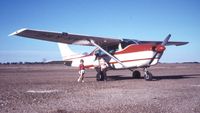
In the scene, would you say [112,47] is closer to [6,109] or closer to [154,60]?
[154,60]

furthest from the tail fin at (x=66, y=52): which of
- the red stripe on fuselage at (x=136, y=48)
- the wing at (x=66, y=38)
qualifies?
the red stripe on fuselage at (x=136, y=48)

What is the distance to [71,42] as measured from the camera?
19.0 metres

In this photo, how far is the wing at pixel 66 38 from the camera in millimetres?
16050

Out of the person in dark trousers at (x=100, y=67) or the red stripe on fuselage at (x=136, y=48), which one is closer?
the red stripe on fuselage at (x=136, y=48)

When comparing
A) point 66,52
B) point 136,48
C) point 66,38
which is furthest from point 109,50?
point 66,52

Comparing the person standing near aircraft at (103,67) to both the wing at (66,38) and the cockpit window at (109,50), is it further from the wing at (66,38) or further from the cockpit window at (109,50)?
the wing at (66,38)

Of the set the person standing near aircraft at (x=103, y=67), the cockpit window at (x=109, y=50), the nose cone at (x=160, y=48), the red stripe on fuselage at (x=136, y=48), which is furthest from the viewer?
the cockpit window at (x=109, y=50)

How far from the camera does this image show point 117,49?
18.0 meters

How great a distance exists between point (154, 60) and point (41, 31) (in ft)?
22.4

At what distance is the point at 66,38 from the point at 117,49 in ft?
11.4

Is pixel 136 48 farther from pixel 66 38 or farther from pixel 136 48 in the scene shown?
pixel 66 38

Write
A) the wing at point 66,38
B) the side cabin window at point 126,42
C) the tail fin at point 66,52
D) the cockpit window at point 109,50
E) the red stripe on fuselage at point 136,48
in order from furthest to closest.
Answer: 1. the tail fin at point 66,52
2. the cockpit window at point 109,50
3. the side cabin window at point 126,42
4. the wing at point 66,38
5. the red stripe on fuselage at point 136,48

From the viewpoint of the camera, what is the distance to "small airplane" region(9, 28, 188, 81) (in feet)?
50.6

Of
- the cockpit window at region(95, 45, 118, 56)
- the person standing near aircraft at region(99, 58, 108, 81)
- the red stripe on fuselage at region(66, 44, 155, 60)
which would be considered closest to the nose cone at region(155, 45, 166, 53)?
the red stripe on fuselage at region(66, 44, 155, 60)
